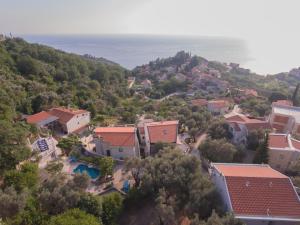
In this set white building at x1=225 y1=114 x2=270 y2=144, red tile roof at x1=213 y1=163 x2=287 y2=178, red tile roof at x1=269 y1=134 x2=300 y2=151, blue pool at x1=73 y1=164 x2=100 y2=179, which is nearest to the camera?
red tile roof at x1=213 y1=163 x2=287 y2=178

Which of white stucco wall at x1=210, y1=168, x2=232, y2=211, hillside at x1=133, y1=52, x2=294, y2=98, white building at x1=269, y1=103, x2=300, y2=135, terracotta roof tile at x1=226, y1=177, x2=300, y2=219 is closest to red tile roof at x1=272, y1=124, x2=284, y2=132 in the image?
white building at x1=269, y1=103, x2=300, y2=135

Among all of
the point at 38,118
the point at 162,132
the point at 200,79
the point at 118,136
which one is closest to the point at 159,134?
the point at 162,132

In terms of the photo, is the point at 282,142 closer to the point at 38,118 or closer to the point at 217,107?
the point at 217,107

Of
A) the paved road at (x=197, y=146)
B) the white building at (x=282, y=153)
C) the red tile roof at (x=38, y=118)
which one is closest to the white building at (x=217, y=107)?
the paved road at (x=197, y=146)

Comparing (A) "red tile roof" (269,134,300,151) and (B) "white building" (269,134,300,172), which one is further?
(A) "red tile roof" (269,134,300,151)

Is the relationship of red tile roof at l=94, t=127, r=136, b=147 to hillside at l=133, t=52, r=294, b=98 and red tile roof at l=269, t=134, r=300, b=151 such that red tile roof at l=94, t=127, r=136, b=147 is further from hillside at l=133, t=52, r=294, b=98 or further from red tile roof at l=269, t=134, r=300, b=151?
hillside at l=133, t=52, r=294, b=98

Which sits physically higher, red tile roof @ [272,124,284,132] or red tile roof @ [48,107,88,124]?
red tile roof @ [272,124,284,132]
